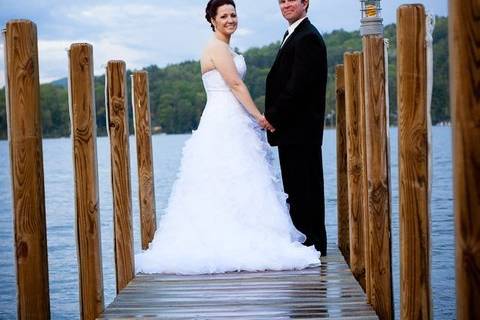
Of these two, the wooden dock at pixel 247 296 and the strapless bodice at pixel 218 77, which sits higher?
the strapless bodice at pixel 218 77

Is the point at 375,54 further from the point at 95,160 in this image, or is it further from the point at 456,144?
the point at 456,144

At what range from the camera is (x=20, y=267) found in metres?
4.67

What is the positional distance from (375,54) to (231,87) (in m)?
2.30

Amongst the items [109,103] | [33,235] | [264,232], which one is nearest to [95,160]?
[33,235]

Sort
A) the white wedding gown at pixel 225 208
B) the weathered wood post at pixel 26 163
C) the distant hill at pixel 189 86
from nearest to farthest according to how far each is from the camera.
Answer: the weathered wood post at pixel 26 163 < the white wedding gown at pixel 225 208 < the distant hill at pixel 189 86

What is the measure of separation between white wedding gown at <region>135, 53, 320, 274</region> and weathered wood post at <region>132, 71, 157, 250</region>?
104 cm

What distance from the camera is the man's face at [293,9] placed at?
25.2 ft

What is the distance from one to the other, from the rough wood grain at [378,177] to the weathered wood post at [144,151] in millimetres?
3462

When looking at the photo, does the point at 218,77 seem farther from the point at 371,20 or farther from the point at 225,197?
the point at 371,20

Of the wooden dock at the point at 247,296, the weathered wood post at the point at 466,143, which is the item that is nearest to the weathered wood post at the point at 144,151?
the wooden dock at the point at 247,296

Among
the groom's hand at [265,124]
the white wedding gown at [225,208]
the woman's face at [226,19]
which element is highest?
the woman's face at [226,19]

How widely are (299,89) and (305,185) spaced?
2.56 feet

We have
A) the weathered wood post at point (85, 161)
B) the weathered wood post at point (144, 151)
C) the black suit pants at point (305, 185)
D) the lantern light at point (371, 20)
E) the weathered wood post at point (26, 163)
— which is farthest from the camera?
the lantern light at point (371, 20)

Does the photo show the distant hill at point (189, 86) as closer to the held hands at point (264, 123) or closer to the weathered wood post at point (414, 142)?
the held hands at point (264, 123)
